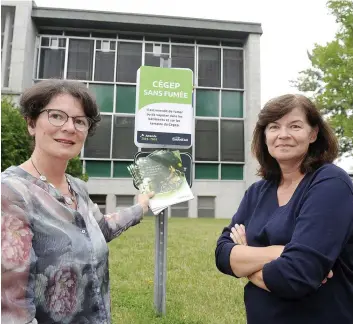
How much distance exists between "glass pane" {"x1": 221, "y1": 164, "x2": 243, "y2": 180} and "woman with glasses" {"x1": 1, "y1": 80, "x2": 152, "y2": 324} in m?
17.6

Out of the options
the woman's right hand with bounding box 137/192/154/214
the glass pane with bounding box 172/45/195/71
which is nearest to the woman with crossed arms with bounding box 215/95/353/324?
the woman's right hand with bounding box 137/192/154/214

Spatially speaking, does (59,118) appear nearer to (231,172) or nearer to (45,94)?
(45,94)

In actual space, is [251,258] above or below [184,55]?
below

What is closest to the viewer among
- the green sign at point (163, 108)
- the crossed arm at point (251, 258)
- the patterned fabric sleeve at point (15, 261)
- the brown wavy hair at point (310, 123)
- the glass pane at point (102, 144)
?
the patterned fabric sleeve at point (15, 261)

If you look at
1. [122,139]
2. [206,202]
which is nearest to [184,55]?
[122,139]

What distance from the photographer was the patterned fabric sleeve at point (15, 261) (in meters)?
1.45

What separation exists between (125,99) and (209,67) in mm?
4610

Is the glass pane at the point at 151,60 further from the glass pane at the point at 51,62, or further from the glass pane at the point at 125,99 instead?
the glass pane at the point at 51,62

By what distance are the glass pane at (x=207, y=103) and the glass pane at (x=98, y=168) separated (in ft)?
17.2

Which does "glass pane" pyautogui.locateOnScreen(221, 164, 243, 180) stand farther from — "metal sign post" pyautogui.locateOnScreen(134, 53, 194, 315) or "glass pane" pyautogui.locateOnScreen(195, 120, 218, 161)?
"metal sign post" pyautogui.locateOnScreen(134, 53, 194, 315)

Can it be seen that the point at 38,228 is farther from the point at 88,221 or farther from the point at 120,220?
the point at 120,220

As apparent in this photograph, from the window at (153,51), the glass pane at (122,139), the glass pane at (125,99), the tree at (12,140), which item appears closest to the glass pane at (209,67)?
the window at (153,51)

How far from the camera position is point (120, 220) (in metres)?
2.55

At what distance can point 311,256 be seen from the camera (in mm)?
1673
